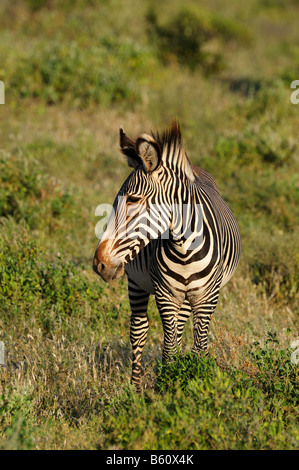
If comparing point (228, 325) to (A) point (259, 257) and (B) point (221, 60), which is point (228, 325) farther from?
(B) point (221, 60)

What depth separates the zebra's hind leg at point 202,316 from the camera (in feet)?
14.3

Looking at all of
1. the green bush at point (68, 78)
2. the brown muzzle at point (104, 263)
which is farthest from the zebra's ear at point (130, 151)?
the green bush at point (68, 78)

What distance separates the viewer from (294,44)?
69.9 feet

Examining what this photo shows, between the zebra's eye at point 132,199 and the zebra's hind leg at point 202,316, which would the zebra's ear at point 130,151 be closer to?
the zebra's eye at point 132,199

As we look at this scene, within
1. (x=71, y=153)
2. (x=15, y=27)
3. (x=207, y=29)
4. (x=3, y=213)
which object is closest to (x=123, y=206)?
(x=3, y=213)

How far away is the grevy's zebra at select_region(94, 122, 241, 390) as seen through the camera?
12.6ft

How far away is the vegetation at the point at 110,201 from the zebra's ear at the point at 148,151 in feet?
4.61

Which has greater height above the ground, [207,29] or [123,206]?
[207,29]

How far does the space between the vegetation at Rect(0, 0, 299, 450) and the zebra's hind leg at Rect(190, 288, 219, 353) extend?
0.58ft

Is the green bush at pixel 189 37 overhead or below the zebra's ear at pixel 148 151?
overhead

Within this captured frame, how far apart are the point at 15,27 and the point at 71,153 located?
10.2m

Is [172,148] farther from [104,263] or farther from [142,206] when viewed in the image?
[104,263]

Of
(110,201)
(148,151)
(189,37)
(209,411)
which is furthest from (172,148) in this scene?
(189,37)

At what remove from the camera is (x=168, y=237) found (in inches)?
161
